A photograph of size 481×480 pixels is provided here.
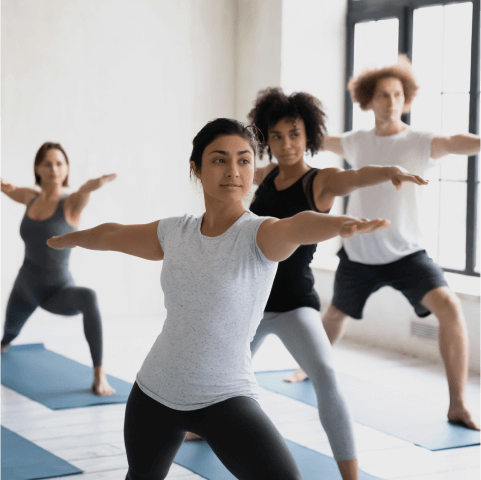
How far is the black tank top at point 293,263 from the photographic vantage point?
8.39ft

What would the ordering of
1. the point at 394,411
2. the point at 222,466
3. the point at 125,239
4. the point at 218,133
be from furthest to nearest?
the point at 394,411
the point at 222,466
the point at 125,239
the point at 218,133

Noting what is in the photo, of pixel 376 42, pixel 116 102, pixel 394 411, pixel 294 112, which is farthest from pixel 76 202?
pixel 376 42

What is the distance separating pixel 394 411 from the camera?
135 inches

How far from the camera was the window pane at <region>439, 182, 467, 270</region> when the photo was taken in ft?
15.9

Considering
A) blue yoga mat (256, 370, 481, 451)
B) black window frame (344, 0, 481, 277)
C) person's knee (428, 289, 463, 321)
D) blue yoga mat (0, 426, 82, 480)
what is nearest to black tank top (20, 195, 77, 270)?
blue yoga mat (0, 426, 82, 480)

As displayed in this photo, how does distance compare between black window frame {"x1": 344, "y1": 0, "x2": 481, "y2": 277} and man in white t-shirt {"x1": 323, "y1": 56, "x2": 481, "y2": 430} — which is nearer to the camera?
man in white t-shirt {"x1": 323, "y1": 56, "x2": 481, "y2": 430}

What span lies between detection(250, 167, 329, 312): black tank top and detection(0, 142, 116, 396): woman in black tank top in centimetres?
126

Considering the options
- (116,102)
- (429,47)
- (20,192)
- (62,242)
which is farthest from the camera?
(116,102)

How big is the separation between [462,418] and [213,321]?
193 centimetres

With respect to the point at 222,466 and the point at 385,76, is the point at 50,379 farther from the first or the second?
the point at 385,76

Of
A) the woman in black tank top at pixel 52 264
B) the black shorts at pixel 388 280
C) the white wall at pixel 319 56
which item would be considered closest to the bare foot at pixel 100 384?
the woman in black tank top at pixel 52 264

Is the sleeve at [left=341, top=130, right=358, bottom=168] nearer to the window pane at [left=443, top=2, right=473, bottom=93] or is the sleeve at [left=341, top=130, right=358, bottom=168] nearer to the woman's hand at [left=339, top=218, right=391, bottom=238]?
the window pane at [left=443, top=2, right=473, bottom=93]

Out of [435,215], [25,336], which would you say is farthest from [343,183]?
[25,336]

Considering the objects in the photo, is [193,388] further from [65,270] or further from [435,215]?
[435,215]
